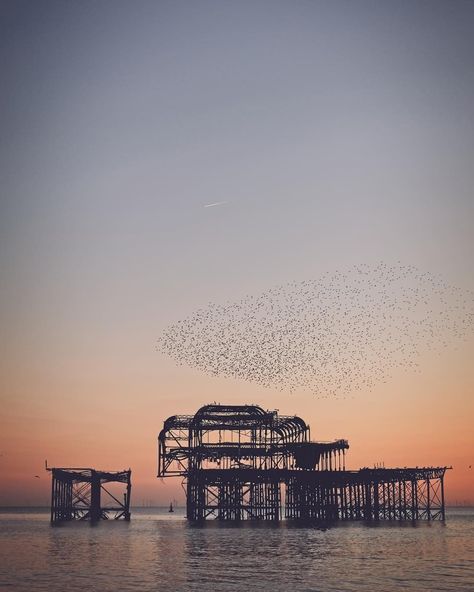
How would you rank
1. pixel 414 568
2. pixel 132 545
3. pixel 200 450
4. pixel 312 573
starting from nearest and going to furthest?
pixel 312 573
pixel 414 568
pixel 132 545
pixel 200 450

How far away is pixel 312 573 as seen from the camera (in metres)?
42.4

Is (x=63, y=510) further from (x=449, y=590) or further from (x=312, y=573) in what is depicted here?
(x=449, y=590)

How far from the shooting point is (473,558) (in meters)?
53.6

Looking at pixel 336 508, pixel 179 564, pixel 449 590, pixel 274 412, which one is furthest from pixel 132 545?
pixel 336 508

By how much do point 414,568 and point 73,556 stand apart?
2430 centimetres

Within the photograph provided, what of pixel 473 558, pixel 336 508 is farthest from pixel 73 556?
A: pixel 336 508

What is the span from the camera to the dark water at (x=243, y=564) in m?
38.1

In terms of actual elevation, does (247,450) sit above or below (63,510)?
above

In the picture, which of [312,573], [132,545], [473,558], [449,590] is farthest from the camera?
[132,545]

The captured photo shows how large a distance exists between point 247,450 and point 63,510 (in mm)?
36748

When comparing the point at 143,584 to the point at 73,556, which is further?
the point at 73,556

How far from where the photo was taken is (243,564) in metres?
46.2

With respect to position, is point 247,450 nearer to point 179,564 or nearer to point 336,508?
point 336,508

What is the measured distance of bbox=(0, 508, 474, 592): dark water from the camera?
125ft
